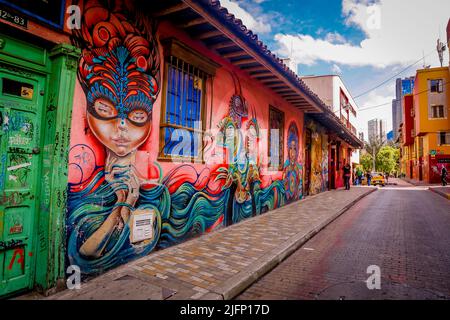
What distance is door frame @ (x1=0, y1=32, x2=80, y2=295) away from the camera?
122 inches

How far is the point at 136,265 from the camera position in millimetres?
3994

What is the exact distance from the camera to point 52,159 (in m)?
3.13

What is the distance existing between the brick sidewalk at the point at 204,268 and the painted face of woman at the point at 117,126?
1.74m

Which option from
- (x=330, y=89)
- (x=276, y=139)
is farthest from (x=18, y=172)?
(x=330, y=89)

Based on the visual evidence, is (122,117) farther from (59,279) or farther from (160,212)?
(59,279)

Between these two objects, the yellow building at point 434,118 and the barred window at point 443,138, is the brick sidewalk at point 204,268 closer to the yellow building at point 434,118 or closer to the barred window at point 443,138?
the yellow building at point 434,118

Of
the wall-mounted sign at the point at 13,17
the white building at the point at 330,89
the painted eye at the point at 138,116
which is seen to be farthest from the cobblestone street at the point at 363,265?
the white building at the point at 330,89

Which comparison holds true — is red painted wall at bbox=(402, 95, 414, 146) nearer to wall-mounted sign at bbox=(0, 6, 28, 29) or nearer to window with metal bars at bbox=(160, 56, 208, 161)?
window with metal bars at bbox=(160, 56, 208, 161)

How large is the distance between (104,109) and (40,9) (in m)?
1.30

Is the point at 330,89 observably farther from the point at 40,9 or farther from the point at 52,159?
the point at 52,159

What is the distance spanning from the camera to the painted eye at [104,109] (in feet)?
12.1

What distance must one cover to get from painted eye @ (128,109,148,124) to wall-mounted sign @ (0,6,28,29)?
1613mm
